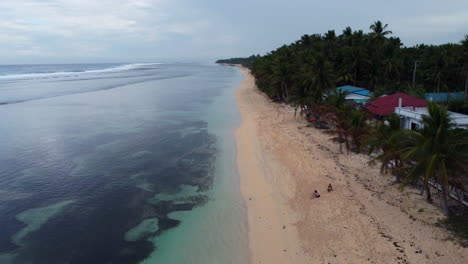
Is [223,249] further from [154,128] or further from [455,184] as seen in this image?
[154,128]

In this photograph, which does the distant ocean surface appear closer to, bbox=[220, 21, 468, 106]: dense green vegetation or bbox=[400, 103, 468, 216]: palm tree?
bbox=[400, 103, 468, 216]: palm tree

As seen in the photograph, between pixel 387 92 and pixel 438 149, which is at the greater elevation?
pixel 387 92

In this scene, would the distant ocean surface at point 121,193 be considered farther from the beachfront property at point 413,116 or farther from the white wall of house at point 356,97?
the white wall of house at point 356,97

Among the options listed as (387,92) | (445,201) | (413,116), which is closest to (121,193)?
(445,201)

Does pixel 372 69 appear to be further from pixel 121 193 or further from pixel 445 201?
pixel 121 193

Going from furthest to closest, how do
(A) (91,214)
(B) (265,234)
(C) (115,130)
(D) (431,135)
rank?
(C) (115,130) → (A) (91,214) → (B) (265,234) → (D) (431,135)

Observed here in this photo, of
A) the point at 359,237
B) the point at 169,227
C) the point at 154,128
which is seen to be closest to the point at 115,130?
the point at 154,128

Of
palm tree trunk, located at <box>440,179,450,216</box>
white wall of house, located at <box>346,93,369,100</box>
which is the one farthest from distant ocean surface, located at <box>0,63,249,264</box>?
white wall of house, located at <box>346,93,369,100</box>
